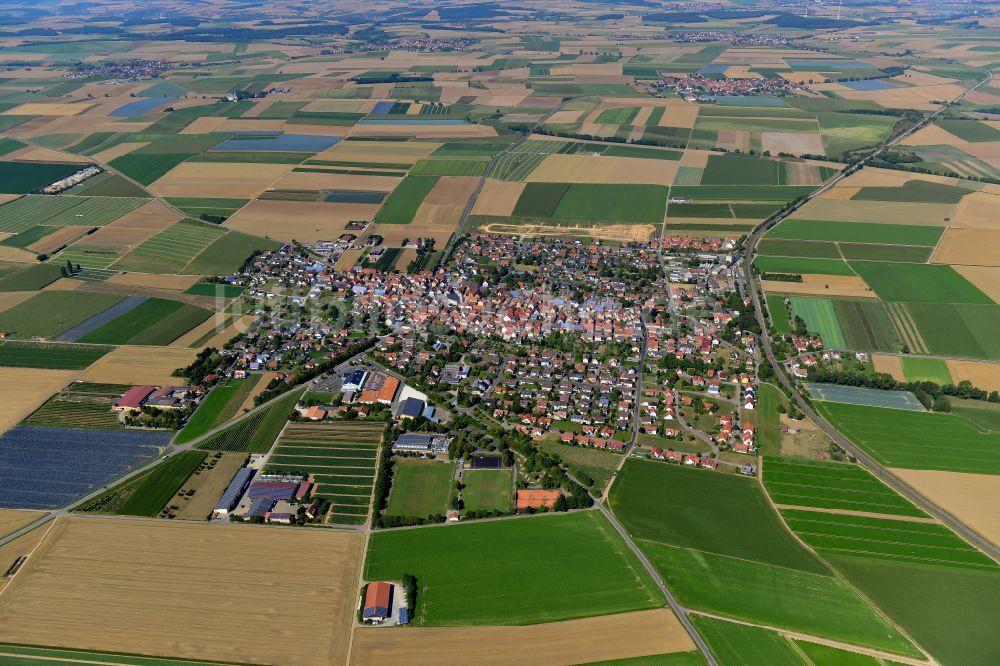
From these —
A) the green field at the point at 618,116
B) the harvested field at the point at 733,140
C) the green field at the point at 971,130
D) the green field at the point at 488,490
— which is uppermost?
the green field at the point at 971,130

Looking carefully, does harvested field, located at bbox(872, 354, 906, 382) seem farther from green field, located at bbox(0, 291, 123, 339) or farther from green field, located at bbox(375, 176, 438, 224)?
green field, located at bbox(0, 291, 123, 339)

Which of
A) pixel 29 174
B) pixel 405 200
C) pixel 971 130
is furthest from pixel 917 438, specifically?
pixel 29 174

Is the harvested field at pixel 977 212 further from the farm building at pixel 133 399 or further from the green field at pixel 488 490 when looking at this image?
the farm building at pixel 133 399

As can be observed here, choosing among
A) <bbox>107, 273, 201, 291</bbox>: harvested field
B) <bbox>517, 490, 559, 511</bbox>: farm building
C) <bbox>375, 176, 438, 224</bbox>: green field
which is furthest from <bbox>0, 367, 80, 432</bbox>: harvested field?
<bbox>375, 176, 438, 224</bbox>: green field

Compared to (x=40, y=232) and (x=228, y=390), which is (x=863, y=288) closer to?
(x=228, y=390)

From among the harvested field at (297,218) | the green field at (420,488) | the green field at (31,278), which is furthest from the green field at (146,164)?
the green field at (420,488)

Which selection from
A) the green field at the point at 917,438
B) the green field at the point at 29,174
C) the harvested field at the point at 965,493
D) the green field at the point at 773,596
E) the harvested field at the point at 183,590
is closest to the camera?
the harvested field at the point at 183,590

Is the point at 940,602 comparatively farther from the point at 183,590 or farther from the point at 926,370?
the point at 183,590
